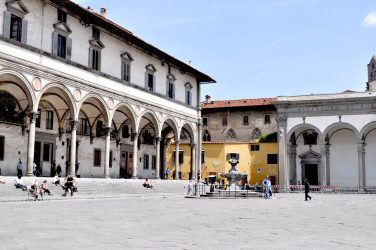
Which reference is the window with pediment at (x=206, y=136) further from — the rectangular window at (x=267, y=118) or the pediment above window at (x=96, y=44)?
the pediment above window at (x=96, y=44)

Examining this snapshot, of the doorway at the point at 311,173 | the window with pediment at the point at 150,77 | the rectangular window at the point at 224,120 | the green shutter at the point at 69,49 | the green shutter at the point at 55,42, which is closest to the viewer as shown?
the green shutter at the point at 55,42

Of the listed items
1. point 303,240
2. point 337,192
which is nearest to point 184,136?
point 337,192

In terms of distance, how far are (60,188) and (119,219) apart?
11.7 meters

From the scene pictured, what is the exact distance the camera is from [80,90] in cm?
2356

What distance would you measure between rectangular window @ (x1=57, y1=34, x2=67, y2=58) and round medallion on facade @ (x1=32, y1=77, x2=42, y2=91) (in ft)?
6.85

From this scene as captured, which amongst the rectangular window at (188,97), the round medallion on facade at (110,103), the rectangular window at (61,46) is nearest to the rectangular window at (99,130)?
the round medallion on facade at (110,103)

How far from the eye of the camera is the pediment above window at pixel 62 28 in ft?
72.2

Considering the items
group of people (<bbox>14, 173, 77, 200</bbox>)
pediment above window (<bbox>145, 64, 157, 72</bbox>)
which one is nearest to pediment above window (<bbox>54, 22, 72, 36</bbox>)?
group of people (<bbox>14, 173, 77, 200</bbox>)

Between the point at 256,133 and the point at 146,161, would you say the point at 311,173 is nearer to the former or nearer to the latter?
the point at 256,133

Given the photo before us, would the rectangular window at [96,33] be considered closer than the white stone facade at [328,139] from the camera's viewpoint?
Yes

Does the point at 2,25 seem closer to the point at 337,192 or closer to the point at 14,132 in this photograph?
the point at 14,132

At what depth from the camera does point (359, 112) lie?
115ft

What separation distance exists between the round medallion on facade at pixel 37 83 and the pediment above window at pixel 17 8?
278 cm

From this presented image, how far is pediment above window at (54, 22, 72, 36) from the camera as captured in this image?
2200 cm
